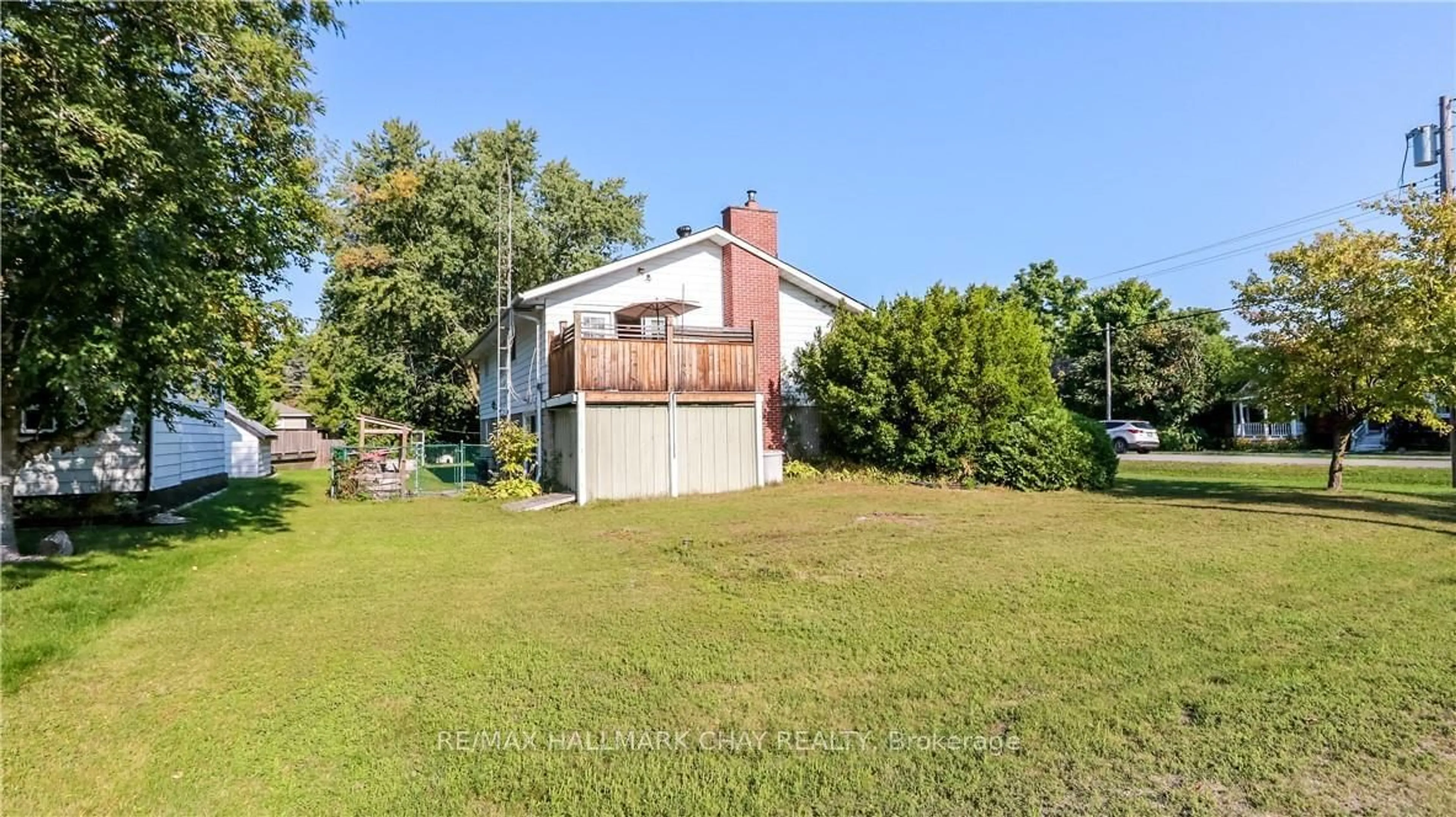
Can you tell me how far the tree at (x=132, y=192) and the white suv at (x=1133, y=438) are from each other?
2895 cm

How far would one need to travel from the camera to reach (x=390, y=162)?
33.4 meters

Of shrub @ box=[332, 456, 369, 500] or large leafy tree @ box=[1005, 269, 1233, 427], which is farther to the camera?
large leafy tree @ box=[1005, 269, 1233, 427]

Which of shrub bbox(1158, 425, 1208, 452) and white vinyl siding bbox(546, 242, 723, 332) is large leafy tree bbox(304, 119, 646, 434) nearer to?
white vinyl siding bbox(546, 242, 723, 332)

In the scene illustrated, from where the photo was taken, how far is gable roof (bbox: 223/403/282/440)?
2242 centimetres

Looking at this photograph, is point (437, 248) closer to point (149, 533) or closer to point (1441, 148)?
point (149, 533)

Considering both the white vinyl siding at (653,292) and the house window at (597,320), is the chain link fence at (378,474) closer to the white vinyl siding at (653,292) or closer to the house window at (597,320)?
the white vinyl siding at (653,292)

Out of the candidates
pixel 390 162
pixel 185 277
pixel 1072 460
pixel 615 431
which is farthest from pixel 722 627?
pixel 390 162

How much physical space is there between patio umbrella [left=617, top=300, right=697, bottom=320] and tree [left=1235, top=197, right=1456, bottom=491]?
35.2 feet

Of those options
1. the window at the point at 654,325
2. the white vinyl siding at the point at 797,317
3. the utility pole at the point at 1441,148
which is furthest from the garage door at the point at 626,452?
the utility pole at the point at 1441,148

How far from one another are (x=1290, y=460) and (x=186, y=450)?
2886 centimetres

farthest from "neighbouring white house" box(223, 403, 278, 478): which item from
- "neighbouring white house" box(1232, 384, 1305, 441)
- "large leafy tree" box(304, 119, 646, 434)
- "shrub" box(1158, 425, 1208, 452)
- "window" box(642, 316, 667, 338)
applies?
"neighbouring white house" box(1232, 384, 1305, 441)

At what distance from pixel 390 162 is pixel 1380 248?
34437 mm

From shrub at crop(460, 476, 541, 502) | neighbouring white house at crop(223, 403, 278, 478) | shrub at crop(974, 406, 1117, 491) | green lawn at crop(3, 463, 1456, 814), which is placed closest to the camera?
green lawn at crop(3, 463, 1456, 814)

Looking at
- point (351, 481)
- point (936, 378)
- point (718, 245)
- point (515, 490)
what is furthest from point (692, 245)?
point (351, 481)
